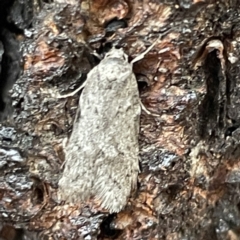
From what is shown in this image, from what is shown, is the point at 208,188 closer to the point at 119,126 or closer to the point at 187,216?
the point at 187,216

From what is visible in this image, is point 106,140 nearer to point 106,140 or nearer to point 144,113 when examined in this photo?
point 106,140

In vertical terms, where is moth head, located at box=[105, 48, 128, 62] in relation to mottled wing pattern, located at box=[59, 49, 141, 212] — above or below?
above

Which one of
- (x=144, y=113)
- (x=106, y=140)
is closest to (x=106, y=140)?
(x=106, y=140)

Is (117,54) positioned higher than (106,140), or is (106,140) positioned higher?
(117,54)

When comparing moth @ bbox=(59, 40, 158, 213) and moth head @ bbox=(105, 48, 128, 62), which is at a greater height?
moth head @ bbox=(105, 48, 128, 62)
